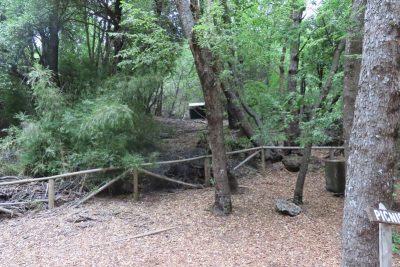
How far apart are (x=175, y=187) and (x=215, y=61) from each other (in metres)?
3.25

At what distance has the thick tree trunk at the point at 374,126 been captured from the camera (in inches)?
94.8

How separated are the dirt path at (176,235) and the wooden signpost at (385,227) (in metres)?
1.92

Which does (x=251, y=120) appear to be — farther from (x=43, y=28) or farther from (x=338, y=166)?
(x=43, y=28)

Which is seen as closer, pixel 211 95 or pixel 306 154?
pixel 211 95

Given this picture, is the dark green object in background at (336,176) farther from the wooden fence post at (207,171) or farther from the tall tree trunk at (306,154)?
the wooden fence post at (207,171)

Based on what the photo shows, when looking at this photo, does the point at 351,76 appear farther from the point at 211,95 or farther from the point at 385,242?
the point at 385,242

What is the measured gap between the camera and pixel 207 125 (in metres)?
5.95

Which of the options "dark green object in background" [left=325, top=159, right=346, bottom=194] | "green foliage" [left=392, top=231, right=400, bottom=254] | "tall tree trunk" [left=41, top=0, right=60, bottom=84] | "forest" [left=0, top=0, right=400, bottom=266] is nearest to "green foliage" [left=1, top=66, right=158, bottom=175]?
"forest" [left=0, top=0, right=400, bottom=266]

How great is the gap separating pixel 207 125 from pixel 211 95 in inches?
23.8

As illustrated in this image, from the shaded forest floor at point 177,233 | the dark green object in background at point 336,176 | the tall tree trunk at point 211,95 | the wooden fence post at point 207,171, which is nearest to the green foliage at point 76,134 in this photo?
the shaded forest floor at point 177,233

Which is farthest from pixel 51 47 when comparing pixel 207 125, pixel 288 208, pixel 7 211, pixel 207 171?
pixel 288 208

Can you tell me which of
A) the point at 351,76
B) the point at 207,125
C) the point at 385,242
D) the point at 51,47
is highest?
the point at 51,47

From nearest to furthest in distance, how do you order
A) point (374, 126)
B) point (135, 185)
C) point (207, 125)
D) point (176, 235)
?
point (374, 126), point (176, 235), point (207, 125), point (135, 185)

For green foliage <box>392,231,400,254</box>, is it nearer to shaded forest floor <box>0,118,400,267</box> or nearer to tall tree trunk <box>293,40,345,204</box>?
shaded forest floor <box>0,118,400,267</box>
